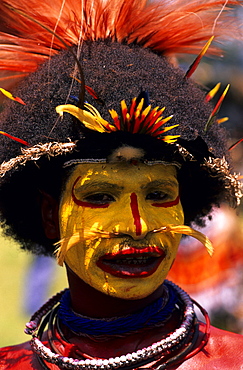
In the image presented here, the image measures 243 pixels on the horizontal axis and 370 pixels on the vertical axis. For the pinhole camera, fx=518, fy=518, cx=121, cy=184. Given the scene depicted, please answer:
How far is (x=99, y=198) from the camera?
2.54m

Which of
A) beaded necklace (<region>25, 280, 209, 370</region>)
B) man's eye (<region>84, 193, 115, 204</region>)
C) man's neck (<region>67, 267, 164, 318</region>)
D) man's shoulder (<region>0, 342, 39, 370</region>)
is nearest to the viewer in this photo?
beaded necklace (<region>25, 280, 209, 370</region>)

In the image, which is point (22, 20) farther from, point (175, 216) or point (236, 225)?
point (236, 225)

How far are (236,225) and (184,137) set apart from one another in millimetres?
3296

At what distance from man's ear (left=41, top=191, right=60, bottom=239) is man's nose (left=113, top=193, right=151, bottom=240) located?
0.51 m

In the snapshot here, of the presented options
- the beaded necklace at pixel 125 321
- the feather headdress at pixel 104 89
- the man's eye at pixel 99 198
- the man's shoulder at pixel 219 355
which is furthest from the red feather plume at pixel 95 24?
the man's shoulder at pixel 219 355

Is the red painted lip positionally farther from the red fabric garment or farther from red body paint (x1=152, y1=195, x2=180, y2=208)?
the red fabric garment

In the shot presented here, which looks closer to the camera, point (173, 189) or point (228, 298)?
point (173, 189)

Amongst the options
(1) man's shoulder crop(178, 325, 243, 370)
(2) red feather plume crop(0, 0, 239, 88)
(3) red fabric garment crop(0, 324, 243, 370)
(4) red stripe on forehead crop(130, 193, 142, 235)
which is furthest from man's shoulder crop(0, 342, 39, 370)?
(2) red feather plume crop(0, 0, 239, 88)

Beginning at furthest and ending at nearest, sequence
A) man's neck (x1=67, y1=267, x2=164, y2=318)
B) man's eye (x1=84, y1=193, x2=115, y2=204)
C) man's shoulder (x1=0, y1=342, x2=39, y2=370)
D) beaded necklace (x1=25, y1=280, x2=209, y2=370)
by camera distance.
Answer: man's shoulder (x1=0, y1=342, x2=39, y2=370) < man's neck (x1=67, y1=267, x2=164, y2=318) < man's eye (x1=84, y1=193, x2=115, y2=204) < beaded necklace (x1=25, y1=280, x2=209, y2=370)

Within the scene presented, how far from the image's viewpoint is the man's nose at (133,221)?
240cm

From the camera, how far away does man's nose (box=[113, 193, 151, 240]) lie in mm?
2402

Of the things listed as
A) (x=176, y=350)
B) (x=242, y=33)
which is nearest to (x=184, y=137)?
(x=242, y=33)

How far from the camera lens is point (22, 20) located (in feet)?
8.98

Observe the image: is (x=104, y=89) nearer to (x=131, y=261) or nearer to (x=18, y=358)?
(x=131, y=261)
